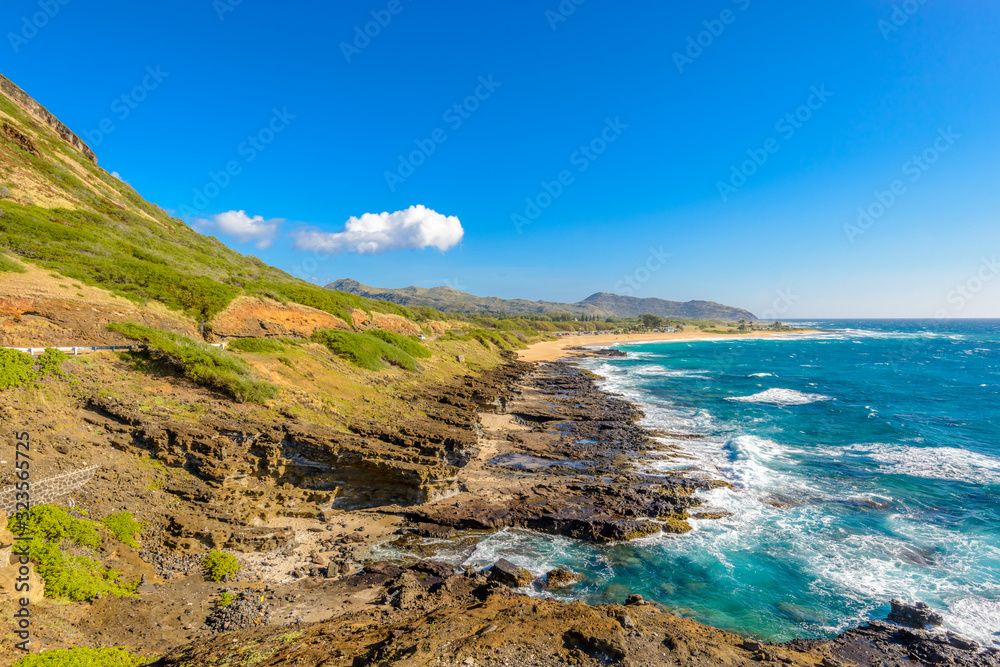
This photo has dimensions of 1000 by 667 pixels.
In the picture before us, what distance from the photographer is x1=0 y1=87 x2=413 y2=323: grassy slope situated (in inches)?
821

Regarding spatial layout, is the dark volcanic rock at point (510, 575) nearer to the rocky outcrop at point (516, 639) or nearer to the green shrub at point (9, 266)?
the rocky outcrop at point (516, 639)

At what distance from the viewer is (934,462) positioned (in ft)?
76.3

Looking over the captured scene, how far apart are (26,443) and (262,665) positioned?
904 centimetres

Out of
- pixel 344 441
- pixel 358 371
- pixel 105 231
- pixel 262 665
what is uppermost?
pixel 105 231

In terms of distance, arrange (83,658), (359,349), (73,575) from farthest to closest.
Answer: (359,349) → (73,575) → (83,658)

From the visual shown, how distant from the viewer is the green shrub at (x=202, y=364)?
54.7 ft

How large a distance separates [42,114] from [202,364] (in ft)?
171

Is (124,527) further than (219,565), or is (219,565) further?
(219,565)

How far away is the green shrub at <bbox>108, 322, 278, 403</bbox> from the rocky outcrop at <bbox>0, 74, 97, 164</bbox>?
45789 millimetres

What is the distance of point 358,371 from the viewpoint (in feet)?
88.9

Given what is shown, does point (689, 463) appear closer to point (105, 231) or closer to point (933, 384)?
point (105, 231)

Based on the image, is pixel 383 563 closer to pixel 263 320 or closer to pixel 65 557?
pixel 65 557

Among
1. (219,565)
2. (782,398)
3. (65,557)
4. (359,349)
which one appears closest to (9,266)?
→ (65,557)

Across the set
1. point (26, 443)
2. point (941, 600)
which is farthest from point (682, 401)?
point (26, 443)
